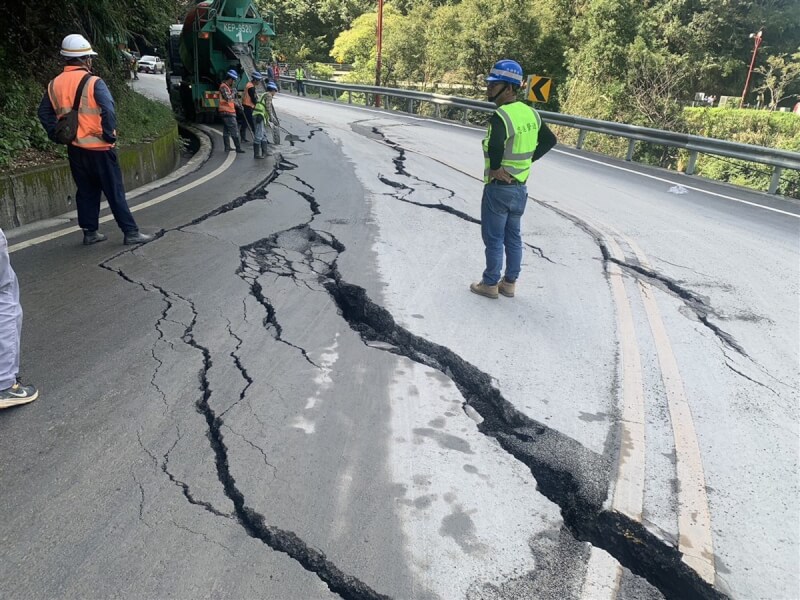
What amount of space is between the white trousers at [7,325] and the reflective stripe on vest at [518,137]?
330 cm

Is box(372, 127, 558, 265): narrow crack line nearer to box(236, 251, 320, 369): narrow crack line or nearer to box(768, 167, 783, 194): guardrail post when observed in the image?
box(236, 251, 320, 369): narrow crack line

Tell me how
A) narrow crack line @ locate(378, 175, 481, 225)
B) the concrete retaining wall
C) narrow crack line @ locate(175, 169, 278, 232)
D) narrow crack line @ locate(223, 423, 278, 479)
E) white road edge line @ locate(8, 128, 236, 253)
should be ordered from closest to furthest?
narrow crack line @ locate(223, 423, 278, 479) < white road edge line @ locate(8, 128, 236, 253) < the concrete retaining wall < narrow crack line @ locate(175, 169, 278, 232) < narrow crack line @ locate(378, 175, 481, 225)

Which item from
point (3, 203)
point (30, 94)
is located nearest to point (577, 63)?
point (30, 94)

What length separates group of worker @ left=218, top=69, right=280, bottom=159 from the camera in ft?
34.9

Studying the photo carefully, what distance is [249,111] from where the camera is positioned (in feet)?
40.7

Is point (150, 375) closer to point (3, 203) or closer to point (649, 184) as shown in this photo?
point (3, 203)

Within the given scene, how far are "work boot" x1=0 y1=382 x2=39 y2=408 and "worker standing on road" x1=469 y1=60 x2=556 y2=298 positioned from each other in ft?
11.1

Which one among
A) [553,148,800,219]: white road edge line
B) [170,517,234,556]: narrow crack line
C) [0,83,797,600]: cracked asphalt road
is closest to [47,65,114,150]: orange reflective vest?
[0,83,797,600]: cracked asphalt road

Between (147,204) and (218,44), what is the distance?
7561mm

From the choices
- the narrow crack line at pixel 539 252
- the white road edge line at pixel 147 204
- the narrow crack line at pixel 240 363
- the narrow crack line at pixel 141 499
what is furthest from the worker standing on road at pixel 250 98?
the narrow crack line at pixel 141 499

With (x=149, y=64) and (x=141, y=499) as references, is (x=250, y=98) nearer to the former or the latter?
(x=141, y=499)

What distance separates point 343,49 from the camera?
4762cm

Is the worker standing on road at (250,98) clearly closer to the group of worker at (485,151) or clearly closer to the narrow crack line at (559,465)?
the group of worker at (485,151)

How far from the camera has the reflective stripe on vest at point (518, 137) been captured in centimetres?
462
